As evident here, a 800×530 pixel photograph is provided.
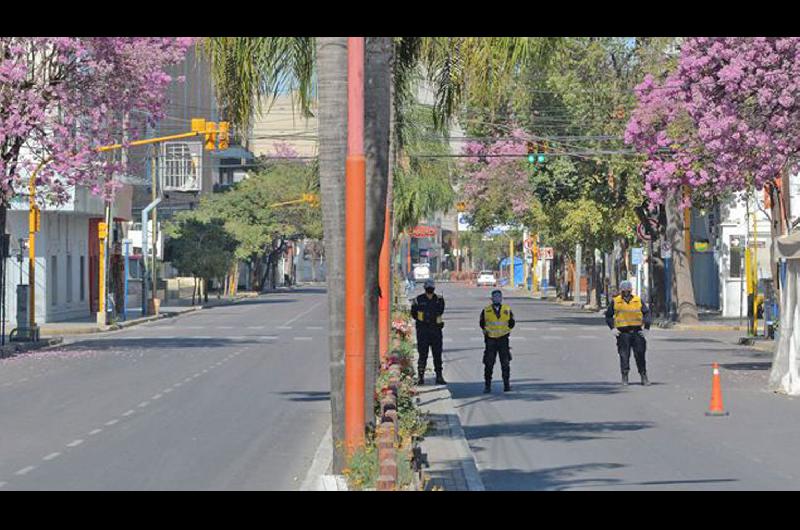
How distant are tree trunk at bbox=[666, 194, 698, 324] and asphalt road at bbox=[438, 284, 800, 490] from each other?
1430 centimetres

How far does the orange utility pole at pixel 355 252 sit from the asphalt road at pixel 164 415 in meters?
1.39

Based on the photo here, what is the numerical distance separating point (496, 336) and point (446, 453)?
10.1 m

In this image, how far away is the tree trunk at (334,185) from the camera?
14.6 meters

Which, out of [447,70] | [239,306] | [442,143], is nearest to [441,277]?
[239,306]

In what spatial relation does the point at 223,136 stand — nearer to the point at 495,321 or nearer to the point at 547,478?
the point at 495,321

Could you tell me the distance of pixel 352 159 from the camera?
13359 mm

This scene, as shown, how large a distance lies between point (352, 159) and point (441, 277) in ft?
556

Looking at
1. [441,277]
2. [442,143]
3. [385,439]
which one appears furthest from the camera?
[441,277]

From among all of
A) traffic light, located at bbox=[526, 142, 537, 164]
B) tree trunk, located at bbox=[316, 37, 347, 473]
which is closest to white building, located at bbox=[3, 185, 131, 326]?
traffic light, located at bbox=[526, 142, 537, 164]

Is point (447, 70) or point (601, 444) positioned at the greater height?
point (447, 70)

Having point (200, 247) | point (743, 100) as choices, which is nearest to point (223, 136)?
point (743, 100)

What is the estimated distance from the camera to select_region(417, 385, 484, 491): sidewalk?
45.0 ft

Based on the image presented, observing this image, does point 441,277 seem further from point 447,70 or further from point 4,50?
point 447,70

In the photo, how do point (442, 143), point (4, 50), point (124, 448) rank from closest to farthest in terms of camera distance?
point (124, 448)
point (4, 50)
point (442, 143)
